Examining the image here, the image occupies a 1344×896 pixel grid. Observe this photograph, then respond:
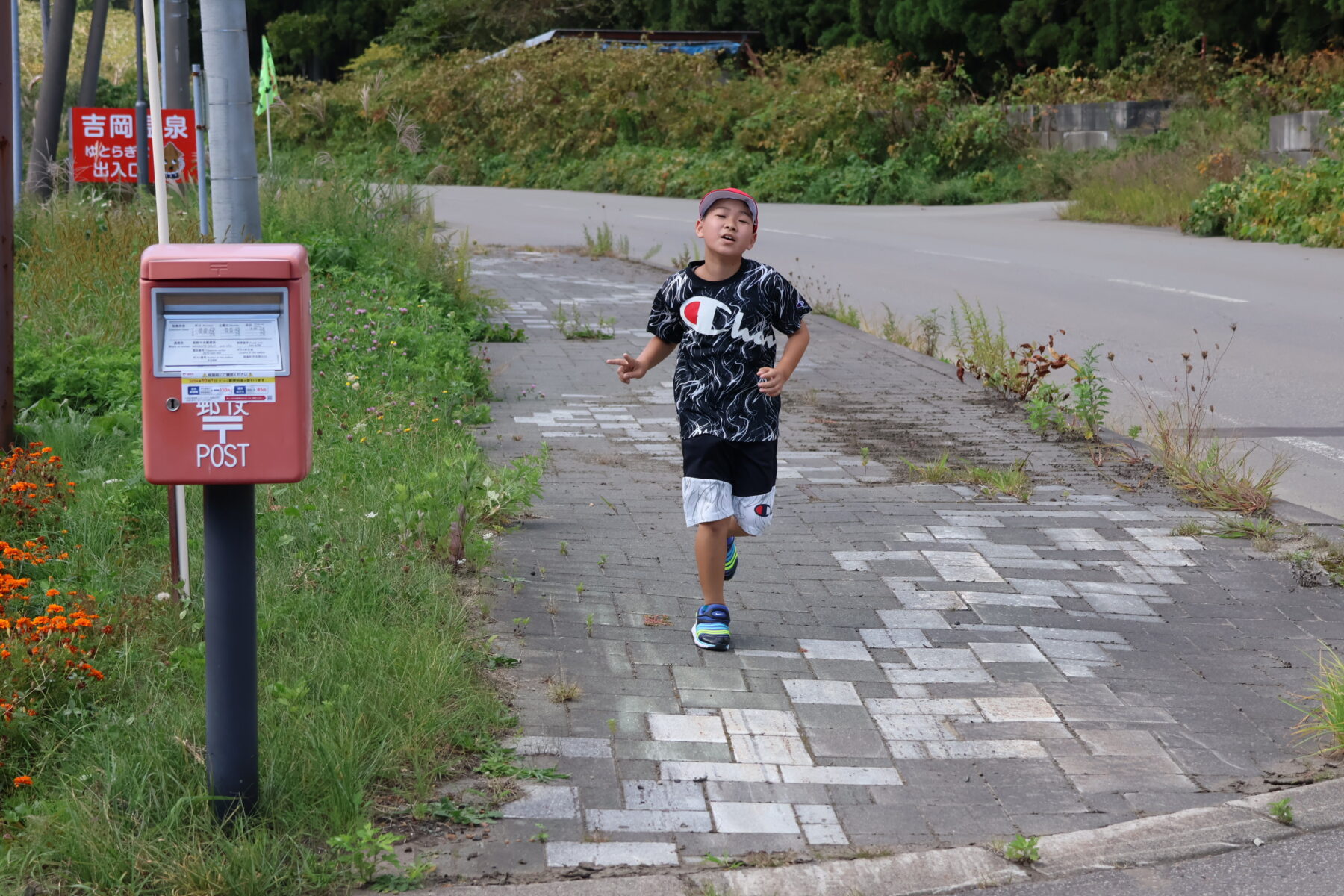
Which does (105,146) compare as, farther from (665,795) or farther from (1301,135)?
(1301,135)

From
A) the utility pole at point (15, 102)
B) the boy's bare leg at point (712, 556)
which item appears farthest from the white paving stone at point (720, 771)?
the utility pole at point (15, 102)

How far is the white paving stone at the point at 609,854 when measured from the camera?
10.7 feet

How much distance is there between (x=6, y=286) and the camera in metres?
6.18

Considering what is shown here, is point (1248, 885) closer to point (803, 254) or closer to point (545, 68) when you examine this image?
point (803, 254)

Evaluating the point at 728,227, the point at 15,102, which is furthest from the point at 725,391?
the point at 15,102

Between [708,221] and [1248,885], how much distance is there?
7.96ft

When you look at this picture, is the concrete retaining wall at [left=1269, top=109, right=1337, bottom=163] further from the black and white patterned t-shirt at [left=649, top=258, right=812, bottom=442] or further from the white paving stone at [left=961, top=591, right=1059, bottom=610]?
the black and white patterned t-shirt at [left=649, top=258, right=812, bottom=442]

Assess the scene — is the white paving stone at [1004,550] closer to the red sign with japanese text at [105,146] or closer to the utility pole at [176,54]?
the utility pole at [176,54]

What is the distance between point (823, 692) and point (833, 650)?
37 centimetres

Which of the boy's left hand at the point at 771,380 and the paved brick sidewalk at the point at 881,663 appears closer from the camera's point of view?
the paved brick sidewalk at the point at 881,663

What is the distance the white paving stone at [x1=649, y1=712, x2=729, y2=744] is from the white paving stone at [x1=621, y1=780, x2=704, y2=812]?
0.87ft

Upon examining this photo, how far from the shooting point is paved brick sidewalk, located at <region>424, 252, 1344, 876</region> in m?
3.55

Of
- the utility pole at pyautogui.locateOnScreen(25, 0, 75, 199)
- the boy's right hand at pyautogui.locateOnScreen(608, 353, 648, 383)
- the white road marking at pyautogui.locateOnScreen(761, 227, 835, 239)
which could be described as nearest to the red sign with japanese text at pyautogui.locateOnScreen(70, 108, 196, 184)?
the utility pole at pyautogui.locateOnScreen(25, 0, 75, 199)

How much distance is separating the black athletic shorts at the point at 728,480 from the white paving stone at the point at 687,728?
778 millimetres
